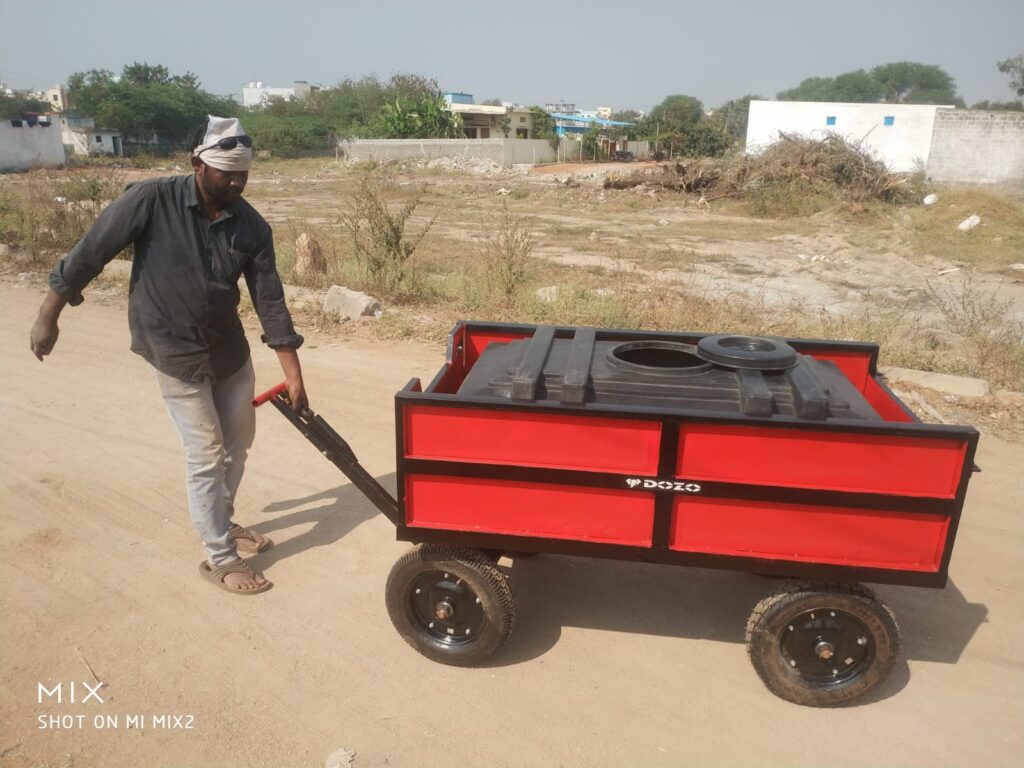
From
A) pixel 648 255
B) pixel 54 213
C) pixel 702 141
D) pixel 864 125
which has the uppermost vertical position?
pixel 864 125

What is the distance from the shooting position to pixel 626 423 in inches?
100

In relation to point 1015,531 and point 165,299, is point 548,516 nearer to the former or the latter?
point 165,299

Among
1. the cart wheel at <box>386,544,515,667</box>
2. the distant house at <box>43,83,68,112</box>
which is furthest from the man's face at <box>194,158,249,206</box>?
the distant house at <box>43,83,68,112</box>

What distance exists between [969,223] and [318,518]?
18.2 metres

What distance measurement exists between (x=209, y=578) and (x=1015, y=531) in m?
4.18

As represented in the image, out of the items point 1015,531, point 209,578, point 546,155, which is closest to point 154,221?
point 209,578

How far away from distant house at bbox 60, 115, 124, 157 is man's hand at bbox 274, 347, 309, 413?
50.8 metres

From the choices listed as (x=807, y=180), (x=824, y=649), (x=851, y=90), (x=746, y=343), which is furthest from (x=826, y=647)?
(x=851, y=90)

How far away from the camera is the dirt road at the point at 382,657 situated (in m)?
2.65

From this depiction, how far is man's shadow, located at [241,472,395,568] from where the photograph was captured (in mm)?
3902

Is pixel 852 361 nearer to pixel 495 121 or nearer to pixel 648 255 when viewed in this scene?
pixel 648 255

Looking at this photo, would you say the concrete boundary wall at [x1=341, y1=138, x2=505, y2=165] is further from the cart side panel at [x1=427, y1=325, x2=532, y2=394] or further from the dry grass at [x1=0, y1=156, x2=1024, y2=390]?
the cart side panel at [x1=427, y1=325, x2=532, y2=394]

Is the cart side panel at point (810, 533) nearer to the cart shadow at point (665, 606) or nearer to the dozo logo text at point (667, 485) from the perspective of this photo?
the dozo logo text at point (667, 485)

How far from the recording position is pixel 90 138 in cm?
4650
